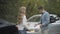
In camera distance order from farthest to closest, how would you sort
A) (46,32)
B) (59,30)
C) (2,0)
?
(2,0), (46,32), (59,30)

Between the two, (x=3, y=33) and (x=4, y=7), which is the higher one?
(x=4, y=7)

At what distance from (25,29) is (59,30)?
3.48 ft

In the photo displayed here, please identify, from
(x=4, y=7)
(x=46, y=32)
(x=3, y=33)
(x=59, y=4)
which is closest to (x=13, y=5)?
(x=4, y=7)

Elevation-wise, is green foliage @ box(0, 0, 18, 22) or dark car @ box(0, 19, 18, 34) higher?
green foliage @ box(0, 0, 18, 22)

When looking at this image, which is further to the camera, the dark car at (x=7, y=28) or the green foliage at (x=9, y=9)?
the green foliage at (x=9, y=9)

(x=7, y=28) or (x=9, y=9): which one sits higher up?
(x=9, y=9)

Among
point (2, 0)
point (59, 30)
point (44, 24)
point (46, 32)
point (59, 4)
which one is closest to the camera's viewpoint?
point (59, 30)

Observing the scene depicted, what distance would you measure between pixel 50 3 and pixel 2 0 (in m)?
11.9

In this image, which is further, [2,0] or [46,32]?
[2,0]

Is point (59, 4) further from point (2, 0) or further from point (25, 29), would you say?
point (25, 29)

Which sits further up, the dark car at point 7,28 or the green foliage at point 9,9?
the green foliage at point 9,9

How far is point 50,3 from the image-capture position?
25703 millimetres

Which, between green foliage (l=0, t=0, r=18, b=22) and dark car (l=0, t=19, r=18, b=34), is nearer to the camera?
dark car (l=0, t=19, r=18, b=34)

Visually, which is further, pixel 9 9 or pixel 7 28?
pixel 9 9
